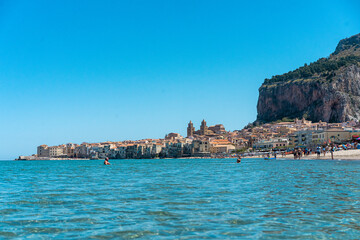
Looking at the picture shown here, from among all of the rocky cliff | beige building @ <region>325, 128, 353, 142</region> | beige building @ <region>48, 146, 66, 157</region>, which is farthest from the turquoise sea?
Answer: beige building @ <region>48, 146, 66, 157</region>

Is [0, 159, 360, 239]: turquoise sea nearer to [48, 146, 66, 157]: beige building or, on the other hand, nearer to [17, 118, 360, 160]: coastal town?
[17, 118, 360, 160]: coastal town

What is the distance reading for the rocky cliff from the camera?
15575cm

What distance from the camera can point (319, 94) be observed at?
165125mm

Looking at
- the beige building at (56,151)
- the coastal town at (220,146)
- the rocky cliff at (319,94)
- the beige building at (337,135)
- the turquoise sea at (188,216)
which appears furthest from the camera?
the beige building at (56,151)

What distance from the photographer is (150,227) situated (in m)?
8.73

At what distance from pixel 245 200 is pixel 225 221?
370 cm

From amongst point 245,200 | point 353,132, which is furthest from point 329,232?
point 353,132

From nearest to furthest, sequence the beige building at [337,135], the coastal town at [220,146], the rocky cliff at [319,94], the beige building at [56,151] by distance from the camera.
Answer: the beige building at [337,135] → the coastal town at [220,146] → the rocky cliff at [319,94] → the beige building at [56,151]

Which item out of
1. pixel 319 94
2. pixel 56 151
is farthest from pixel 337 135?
pixel 56 151

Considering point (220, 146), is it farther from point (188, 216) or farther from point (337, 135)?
point (188, 216)

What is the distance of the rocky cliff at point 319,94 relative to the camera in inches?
6132

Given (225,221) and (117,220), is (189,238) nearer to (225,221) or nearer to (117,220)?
(225,221)

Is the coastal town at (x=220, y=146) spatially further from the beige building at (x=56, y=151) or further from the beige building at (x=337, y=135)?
the beige building at (x=337, y=135)

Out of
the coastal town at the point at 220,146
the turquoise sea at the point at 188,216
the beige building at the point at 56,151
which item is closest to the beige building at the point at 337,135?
the coastal town at the point at 220,146
